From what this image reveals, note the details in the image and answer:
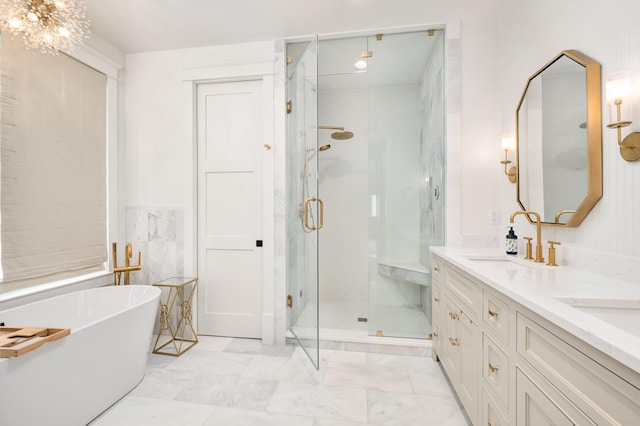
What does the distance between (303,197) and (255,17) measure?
58.5 inches

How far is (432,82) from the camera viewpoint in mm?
2686

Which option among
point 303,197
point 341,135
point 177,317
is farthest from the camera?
point 341,135

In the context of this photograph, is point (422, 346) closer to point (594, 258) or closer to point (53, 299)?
point (594, 258)

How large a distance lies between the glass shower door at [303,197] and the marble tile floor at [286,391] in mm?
282

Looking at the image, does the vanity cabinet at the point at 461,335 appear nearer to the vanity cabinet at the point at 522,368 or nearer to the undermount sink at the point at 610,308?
the vanity cabinet at the point at 522,368

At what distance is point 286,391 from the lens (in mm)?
1944

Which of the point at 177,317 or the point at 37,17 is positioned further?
the point at 177,317

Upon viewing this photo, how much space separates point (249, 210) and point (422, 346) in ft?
6.25

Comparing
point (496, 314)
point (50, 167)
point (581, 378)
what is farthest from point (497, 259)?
point (50, 167)

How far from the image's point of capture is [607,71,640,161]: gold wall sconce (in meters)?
1.21

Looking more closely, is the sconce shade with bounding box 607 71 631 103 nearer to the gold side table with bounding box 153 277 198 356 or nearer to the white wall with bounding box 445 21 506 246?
the white wall with bounding box 445 21 506 246

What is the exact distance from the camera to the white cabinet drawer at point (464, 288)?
1.45 metres

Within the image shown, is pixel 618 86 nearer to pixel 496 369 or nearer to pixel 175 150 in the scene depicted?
pixel 496 369

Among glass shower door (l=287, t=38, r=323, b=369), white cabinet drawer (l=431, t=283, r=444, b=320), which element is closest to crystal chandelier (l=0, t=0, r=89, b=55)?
glass shower door (l=287, t=38, r=323, b=369)
